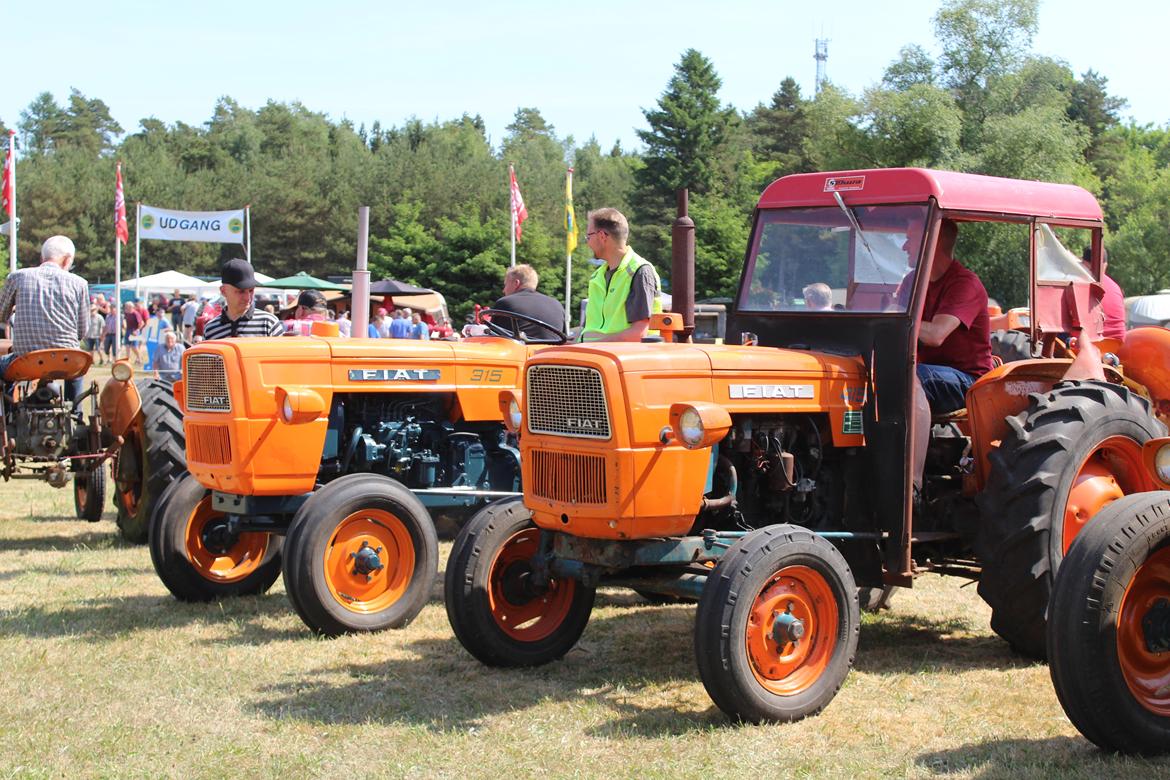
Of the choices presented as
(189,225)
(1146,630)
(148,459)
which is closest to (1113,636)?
(1146,630)

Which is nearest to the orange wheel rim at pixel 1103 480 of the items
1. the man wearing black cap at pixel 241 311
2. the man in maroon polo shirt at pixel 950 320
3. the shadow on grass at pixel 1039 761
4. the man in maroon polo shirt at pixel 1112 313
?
the man in maroon polo shirt at pixel 950 320

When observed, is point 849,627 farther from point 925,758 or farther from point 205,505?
point 205,505

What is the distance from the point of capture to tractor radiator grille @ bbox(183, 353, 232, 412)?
21.4ft

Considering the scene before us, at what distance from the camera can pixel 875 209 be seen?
18.7ft

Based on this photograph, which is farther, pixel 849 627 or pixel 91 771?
pixel 849 627

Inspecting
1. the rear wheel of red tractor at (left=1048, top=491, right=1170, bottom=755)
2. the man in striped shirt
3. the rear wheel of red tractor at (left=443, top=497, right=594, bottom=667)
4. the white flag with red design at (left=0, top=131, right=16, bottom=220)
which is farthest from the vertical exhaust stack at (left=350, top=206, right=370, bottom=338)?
the white flag with red design at (left=0, top=131, right=16, bottom=220)

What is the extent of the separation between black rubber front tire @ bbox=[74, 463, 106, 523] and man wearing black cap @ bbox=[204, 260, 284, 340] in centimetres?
260

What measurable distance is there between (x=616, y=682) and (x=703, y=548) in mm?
772

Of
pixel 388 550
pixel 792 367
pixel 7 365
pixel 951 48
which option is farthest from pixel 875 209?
pixel 951 48

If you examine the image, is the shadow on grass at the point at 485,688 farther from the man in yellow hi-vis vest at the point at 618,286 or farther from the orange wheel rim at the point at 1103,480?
the orange wheel rim at the point at 1103,480

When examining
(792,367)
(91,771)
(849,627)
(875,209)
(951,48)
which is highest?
(951,48)

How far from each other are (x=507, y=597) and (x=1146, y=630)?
8.53 feet

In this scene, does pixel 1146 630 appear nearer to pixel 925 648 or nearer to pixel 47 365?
pixel 925 648

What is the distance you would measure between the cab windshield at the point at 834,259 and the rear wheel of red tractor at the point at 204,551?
3115 mm
